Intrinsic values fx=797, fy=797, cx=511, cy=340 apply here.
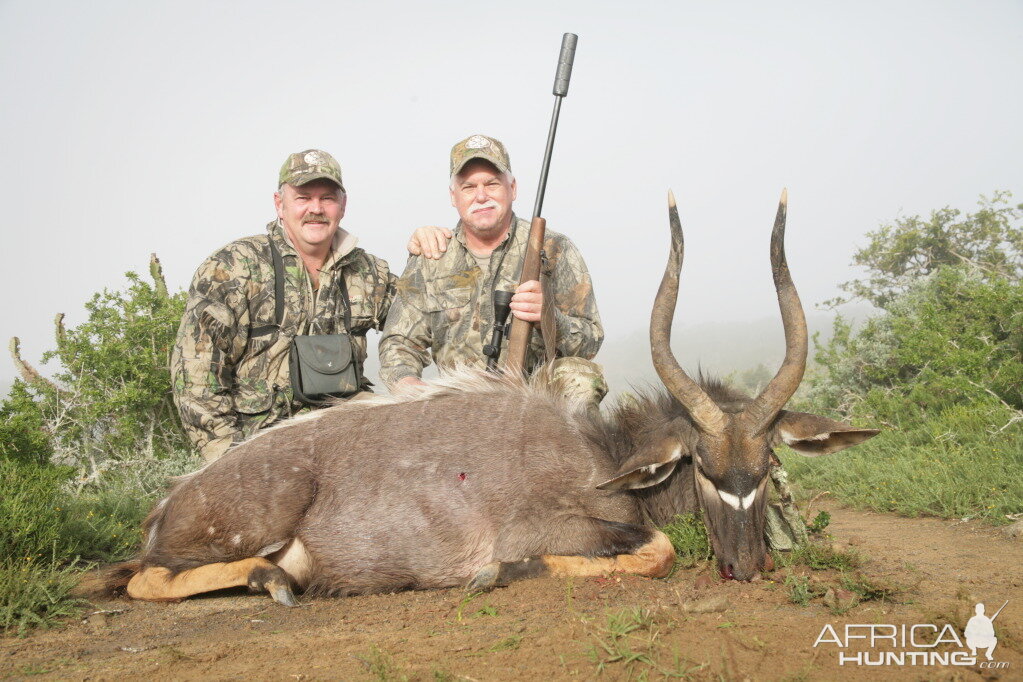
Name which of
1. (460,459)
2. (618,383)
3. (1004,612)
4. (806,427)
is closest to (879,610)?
(1004,612)

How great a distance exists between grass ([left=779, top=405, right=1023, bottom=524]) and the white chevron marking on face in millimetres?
2264

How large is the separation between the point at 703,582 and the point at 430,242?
12.4 ft

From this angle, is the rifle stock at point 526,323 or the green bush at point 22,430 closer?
the rifle stock at point 526,323

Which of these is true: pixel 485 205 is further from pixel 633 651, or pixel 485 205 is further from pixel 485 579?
pixel 633 651

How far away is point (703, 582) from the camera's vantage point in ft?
12.6

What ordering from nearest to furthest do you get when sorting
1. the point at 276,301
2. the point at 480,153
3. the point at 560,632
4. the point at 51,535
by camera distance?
the point at 560,632
the point at 51,535
the point at 480,153
the point at 276,301

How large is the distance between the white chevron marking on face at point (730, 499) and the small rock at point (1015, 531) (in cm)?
205

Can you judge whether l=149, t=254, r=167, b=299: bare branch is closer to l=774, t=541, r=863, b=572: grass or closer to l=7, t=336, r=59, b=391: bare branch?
l=7, t=336, r=59, b=391: bare branch

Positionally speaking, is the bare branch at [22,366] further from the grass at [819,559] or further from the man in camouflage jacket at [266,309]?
the grass at [819,559]

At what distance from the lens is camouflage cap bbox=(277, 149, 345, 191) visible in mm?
6281

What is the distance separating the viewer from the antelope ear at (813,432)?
4031 millimetres

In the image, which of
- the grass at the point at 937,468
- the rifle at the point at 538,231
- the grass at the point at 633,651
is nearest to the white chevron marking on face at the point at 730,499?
the grass at the point at 633,651

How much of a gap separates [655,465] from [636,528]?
1.19 feet

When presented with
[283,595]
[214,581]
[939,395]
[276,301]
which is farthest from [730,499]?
[939,395]
